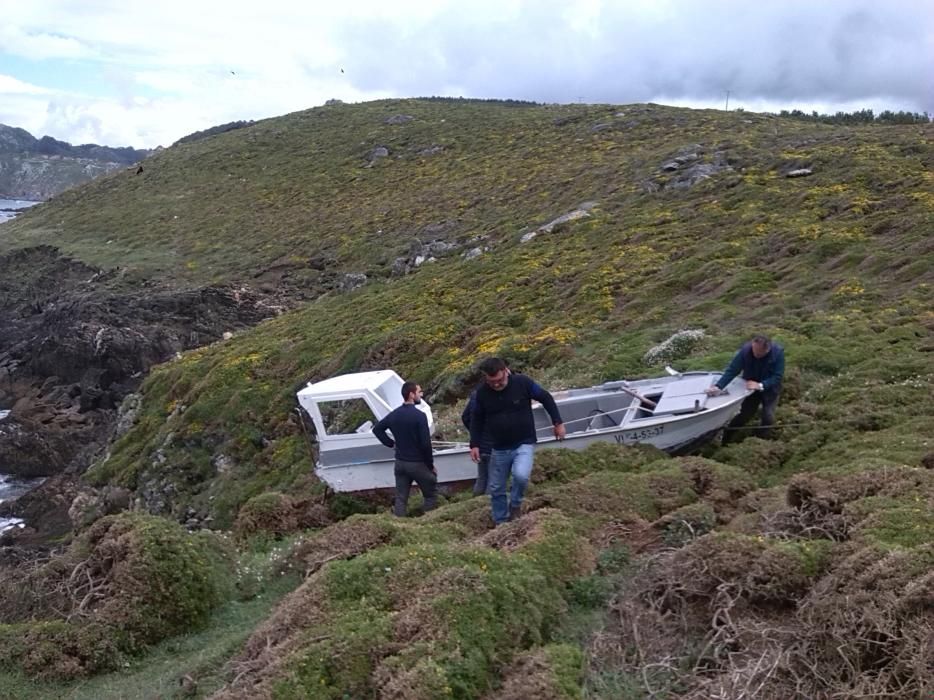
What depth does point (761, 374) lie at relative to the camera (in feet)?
40.1

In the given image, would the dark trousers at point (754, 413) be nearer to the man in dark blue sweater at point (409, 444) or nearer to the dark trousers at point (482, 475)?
the dark trousers at point (482, 475)

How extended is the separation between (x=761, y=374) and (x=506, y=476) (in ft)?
16.4

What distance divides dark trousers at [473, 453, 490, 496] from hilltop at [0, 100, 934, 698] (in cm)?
85

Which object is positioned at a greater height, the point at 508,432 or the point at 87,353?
the point at 87,353

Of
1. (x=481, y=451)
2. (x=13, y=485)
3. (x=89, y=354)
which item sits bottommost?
(x=13, y=485)

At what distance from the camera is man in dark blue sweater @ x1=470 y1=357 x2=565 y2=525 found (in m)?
9.47

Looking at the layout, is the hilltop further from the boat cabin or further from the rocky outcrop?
the boat cabin

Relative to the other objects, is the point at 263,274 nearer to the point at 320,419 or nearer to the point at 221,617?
the point at 320,419

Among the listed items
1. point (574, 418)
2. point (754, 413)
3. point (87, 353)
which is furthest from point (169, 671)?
point (87, 353)

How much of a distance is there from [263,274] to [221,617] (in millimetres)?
38414

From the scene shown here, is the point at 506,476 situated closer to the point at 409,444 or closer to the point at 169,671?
the point at 409,444

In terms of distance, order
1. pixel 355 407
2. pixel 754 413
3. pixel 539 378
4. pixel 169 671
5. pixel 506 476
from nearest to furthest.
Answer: pixel 169 671 < pixel 506 476 < pixel 754 413 < pixel 355 407 < pixel 539 378

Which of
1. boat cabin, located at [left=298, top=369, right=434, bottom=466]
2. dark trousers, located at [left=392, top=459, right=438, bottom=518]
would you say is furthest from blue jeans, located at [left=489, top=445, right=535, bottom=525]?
boat cabin, located at [left=298, top=369, right=434, bottom=466]

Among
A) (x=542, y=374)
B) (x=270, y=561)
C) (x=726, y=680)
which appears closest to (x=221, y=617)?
(x=270, y=561)
